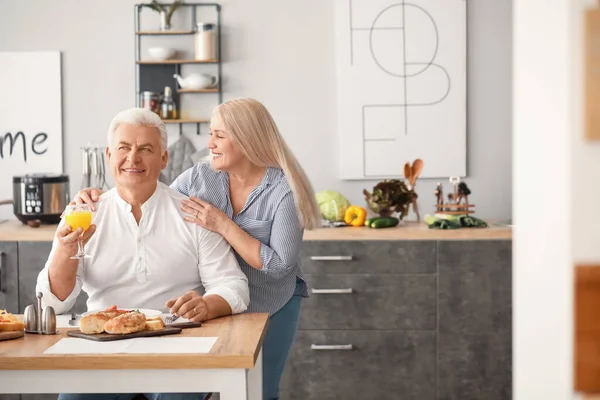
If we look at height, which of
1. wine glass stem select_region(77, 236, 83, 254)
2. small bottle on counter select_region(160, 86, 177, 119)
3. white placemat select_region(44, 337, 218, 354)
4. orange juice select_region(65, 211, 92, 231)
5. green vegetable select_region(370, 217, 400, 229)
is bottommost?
white placemat select_region(44, 337, 218, 354)

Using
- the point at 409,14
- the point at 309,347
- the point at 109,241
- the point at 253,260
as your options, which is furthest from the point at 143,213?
the point at 409,14

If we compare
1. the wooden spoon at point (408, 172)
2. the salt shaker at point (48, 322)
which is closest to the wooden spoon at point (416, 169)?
the wooden spoon at point (408, 172)

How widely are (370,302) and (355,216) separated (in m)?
0.43

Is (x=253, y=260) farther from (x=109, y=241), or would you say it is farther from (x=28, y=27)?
(x=28, y=27)

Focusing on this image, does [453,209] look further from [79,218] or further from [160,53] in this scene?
[79,218]

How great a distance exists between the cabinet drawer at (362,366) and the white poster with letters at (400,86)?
83 centimetres

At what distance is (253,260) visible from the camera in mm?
2629

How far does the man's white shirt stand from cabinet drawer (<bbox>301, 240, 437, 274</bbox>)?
4.46 ft

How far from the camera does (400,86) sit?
431cm

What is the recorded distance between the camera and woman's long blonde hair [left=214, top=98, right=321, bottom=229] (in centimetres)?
270

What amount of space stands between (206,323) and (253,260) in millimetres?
344

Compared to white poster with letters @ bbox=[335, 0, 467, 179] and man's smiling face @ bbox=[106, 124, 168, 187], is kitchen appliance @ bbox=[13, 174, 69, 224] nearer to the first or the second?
white poster with letters @ bbox=[335, 0, 467, 179]

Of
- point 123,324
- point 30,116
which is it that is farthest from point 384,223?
point 123,324

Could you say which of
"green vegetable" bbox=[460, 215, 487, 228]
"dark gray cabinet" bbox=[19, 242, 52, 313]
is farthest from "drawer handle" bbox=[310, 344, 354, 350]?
"dark gray cabinet" bbox=[19, 242, 52, 313]
